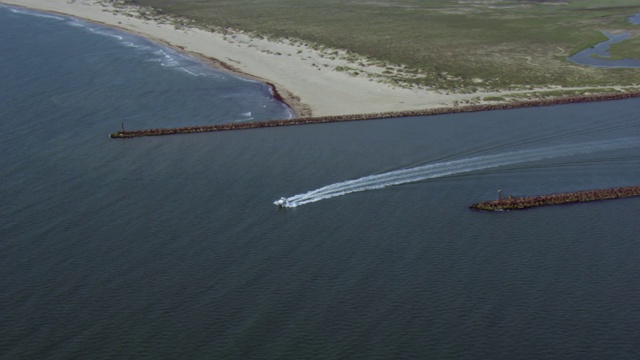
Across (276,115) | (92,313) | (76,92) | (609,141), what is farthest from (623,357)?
(76,92)

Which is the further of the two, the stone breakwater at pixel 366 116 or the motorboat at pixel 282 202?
the stone breakwater at pixel 366 116

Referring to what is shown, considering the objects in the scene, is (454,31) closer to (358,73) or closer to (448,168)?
(358,73)

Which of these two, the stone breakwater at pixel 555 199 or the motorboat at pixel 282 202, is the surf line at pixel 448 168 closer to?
the motorboat at pixel 282 202

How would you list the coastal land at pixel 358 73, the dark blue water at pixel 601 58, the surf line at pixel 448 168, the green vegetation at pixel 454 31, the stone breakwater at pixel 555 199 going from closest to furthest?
the stone breakwater at pixel 555 199, the surf line at pixel 448 168, the coastal land at pixel 358 73, the green vegetation at pixel 454 31, the dark blue water at pixel 601 58

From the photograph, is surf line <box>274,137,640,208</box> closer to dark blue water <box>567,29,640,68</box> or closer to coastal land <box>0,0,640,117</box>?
coastal land <box>0,0,640,117</box>

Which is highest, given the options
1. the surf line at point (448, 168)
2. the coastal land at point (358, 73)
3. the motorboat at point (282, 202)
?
the coastal land at point (358, 73)

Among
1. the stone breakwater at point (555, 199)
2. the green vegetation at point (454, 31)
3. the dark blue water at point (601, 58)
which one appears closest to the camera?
the stone breakwater at point (555, 199)

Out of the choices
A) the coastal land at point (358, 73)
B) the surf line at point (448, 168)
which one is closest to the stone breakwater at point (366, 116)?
the coastal land at point (358, 73)

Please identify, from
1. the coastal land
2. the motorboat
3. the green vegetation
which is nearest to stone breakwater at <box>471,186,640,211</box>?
the motorboat
